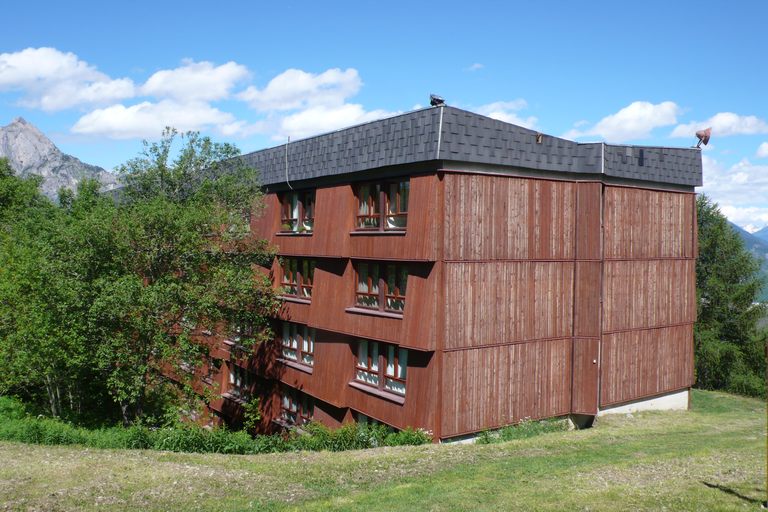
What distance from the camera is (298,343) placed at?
28250mm

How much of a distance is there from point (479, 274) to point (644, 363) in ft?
31.9

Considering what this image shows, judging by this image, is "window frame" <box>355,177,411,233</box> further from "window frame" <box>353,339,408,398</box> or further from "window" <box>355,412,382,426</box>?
"window" <box>355,412,382,426</box>

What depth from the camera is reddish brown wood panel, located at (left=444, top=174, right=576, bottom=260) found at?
2031cm

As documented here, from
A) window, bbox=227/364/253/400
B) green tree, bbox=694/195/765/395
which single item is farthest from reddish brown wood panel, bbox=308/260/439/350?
green tree, bbox=694/195/765/395

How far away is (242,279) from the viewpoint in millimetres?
23828

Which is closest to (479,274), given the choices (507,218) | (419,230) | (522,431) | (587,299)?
(507,218)

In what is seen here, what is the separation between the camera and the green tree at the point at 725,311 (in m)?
47.0

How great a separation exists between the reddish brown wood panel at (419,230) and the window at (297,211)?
6.72 m

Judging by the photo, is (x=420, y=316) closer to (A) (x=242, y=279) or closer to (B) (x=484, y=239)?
(B) (x=484, y=239)

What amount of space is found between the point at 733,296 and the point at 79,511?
48.7 metres

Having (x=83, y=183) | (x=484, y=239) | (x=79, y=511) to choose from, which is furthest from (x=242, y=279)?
(x=83, y=183)

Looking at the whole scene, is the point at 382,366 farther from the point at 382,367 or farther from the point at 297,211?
the point at 297,211

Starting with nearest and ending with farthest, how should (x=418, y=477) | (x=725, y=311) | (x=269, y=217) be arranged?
(x=418, y=477) < (x=269, y=217) < (x=725, y=311)

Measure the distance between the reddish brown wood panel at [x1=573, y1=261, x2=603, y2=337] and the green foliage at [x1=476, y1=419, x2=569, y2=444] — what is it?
3.47 meters
